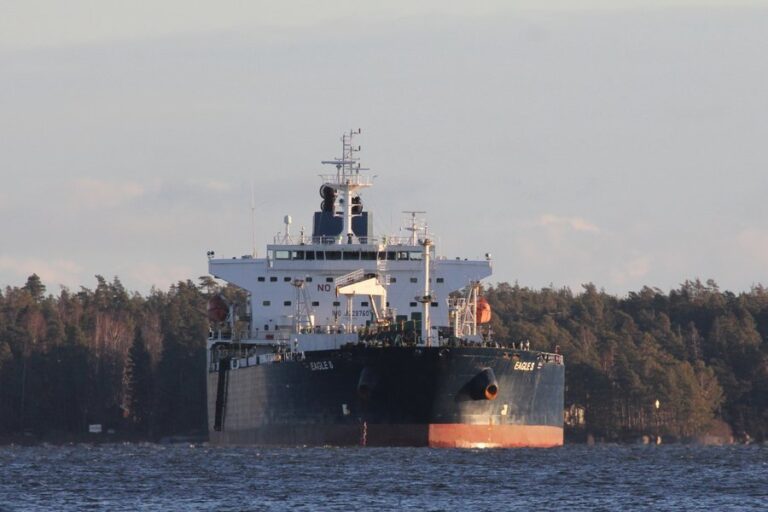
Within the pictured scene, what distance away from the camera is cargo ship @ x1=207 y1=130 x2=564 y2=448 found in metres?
79.4

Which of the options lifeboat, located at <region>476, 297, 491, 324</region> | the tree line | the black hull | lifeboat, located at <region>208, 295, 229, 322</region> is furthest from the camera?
the tree line

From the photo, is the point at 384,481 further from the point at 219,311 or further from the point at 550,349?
the point at 550,349

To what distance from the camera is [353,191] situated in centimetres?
9900

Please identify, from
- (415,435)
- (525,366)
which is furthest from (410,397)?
(525,366)

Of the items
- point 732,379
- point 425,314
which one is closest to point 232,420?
point 425,314

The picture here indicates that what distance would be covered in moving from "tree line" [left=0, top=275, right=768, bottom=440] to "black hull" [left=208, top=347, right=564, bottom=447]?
32.0m

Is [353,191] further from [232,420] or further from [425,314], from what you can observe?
[425,314]

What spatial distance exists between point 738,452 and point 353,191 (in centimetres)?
2149

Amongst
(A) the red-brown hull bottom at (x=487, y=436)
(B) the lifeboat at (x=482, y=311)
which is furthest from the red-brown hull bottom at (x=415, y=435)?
(B) the lifeboat at (x=482, y=311)

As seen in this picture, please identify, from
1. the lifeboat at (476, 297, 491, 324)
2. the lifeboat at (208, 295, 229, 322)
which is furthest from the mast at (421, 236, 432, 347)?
the lifeboat at (208, 295, 229, 322)

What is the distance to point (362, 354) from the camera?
261 ft

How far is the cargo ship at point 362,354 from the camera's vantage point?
260 ft

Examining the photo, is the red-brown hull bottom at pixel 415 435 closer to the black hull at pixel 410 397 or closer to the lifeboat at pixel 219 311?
the black hull at pixel 410 397

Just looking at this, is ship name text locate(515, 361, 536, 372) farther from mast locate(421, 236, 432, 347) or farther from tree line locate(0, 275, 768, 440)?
tree line locate(0, 275, 768, 440)
